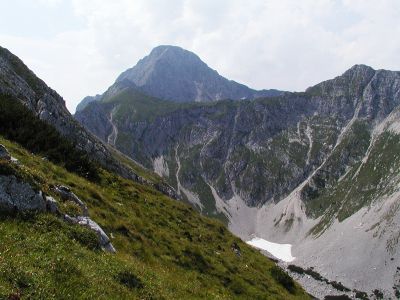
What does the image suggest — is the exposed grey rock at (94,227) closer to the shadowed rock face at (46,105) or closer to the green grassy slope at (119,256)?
the green grassy slope at (119,256)

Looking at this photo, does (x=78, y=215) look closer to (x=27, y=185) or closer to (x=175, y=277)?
(x=27, y=185)

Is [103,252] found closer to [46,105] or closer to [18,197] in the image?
[18,197]

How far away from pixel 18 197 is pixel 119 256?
236 inches

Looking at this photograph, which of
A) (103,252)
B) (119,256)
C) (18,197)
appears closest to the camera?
(18,197)

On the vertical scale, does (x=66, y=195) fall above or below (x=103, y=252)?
above

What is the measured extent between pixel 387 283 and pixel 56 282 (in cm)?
18908

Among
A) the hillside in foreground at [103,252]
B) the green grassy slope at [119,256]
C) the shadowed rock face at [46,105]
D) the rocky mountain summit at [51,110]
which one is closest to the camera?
the green grassy slope at [119,256]

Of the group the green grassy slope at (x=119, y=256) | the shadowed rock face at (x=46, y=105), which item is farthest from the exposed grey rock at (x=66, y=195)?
the shadowed rock face at (x=46, y=105)

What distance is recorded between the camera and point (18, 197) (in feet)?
59.8

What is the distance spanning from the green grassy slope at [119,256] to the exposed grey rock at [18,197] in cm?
49

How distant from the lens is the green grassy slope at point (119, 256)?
14625 millimetres

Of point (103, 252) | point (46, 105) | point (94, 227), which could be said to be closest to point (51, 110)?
point (46, 105)

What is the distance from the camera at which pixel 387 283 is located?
175 metres

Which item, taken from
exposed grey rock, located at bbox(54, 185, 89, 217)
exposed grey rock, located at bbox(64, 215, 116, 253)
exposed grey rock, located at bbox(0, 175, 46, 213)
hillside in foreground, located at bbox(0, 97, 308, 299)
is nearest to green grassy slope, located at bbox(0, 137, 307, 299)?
hillside in foreground, located at bbox(0, 97, 308, 299)
